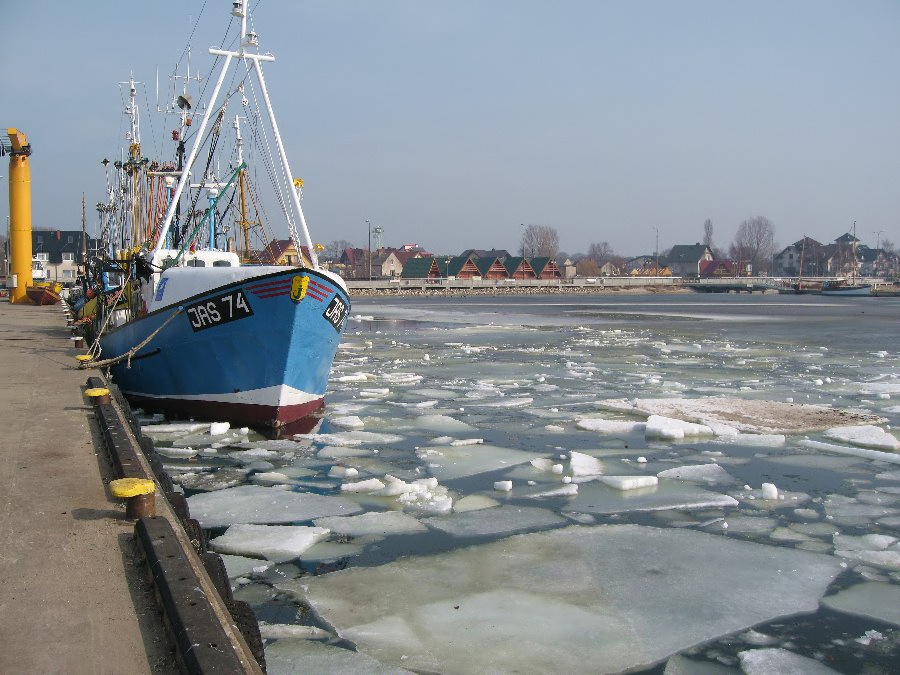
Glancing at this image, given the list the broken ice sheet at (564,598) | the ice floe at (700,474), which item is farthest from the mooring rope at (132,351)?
the ice floe at (700,474)

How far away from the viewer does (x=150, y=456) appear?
6414 mm

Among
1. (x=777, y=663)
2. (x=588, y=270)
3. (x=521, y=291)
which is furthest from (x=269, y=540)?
(x=588, y=270)

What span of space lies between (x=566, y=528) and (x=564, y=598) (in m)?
1.36

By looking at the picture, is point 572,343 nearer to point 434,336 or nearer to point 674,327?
point 434,336

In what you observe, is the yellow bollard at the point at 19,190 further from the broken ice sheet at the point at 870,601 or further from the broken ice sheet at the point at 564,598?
the broken ice sheet at the point at 870,601

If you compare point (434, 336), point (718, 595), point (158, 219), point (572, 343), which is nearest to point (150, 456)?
point (718, 595)

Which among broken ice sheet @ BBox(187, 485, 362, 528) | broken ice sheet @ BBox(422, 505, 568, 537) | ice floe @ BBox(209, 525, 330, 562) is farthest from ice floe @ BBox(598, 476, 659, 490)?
ice floe @ BBox(209, 525, 330, 562)

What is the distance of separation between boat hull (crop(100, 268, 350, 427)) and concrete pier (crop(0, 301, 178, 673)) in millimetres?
3108

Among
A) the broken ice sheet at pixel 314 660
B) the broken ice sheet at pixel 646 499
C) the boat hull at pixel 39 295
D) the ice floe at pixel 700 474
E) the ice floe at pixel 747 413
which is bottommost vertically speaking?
the broken ice sheet at pixel 314 660

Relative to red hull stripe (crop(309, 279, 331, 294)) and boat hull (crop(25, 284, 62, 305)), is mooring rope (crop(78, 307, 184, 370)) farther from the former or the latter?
boat hull (crop(25, 284, 62, 305))

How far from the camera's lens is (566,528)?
6.12 metres

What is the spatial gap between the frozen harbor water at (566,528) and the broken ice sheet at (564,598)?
0.02 meters

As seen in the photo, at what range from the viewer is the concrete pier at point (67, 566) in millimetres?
2896

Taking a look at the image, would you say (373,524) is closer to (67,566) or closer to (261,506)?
(261,506)
